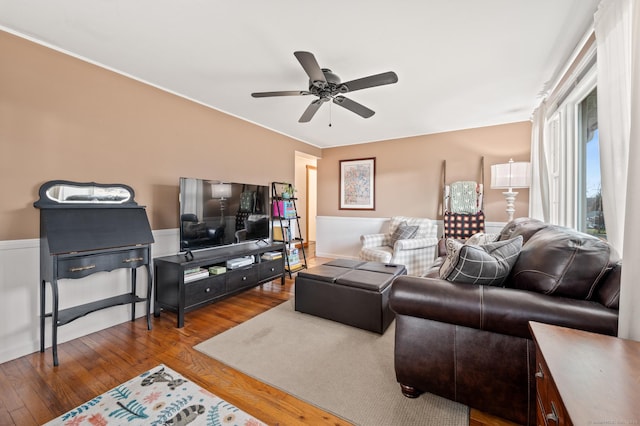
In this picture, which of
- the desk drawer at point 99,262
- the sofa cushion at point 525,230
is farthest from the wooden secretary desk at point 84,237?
the sofa cushion at point 525,230

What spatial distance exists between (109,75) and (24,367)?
2.49 meters

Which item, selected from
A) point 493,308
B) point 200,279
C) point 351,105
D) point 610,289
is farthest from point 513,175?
point 200,279

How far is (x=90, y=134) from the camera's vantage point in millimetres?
2439

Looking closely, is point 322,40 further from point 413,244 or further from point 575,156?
point 413,244

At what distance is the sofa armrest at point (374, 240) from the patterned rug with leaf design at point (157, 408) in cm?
303

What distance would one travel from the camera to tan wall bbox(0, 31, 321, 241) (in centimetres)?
205

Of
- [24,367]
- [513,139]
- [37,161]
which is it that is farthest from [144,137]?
[513,139]

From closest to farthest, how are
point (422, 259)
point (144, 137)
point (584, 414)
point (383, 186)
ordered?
1. point (584, 414)
2. point (144, 137)
3. point (422, 259)
4. point (383, 186)

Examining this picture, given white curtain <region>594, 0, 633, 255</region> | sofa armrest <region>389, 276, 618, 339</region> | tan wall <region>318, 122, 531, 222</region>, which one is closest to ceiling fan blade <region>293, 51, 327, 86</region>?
sofa armrest <region>389, 276, 618, 339</region>

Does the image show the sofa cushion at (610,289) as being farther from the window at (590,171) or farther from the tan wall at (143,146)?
the tan wall at (143,146)

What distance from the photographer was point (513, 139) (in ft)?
13.4

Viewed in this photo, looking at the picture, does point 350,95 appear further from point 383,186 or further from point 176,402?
point 176,402

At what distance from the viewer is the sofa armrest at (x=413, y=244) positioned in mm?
3859

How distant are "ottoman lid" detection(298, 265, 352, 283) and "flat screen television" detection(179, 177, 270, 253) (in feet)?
3.66
